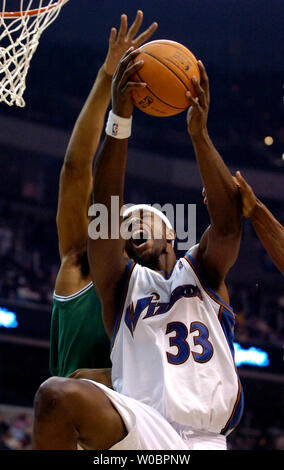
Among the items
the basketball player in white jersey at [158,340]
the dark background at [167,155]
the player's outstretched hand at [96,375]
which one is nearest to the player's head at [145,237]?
the basketball player in white jersey at [158,340]

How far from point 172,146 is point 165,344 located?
9.94 m

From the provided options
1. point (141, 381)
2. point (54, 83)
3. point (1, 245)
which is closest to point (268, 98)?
point (54, 83)

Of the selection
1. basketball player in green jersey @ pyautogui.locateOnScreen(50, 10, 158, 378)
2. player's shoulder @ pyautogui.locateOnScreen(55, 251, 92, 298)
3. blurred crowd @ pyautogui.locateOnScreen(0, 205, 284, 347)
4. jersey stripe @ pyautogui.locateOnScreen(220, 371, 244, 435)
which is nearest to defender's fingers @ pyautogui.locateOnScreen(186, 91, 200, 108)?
basketball player in green jersey @ pyautogui.locateOnScreen(50, 10, 158, 378)

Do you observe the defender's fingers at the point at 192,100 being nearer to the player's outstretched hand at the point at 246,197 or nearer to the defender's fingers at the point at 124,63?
the defender's fingers at the point at 124,63

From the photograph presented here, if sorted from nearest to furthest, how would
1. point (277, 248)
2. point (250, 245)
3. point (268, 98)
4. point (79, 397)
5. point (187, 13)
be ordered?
point (79, 397), point (277, 248), point (187, 13), point (268, 98), point (250, 245)

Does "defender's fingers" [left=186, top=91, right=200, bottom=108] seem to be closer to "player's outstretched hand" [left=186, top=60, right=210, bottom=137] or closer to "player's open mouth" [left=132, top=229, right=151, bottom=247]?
"player's outstretched hand" [left=186, top=60, right=210, bottom=137]

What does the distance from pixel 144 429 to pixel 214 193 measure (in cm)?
98

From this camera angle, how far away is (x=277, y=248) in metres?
2.94

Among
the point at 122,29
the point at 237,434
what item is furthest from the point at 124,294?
the point at 237,434

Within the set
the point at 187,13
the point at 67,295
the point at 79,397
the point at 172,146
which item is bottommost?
the point at 79,397

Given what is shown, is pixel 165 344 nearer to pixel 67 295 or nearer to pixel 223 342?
pixel 223 342

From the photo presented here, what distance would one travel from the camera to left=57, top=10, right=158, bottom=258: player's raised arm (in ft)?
10.2

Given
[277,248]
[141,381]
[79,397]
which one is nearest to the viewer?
[79,397]

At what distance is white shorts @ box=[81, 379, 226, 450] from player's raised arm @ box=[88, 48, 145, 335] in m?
0.42
